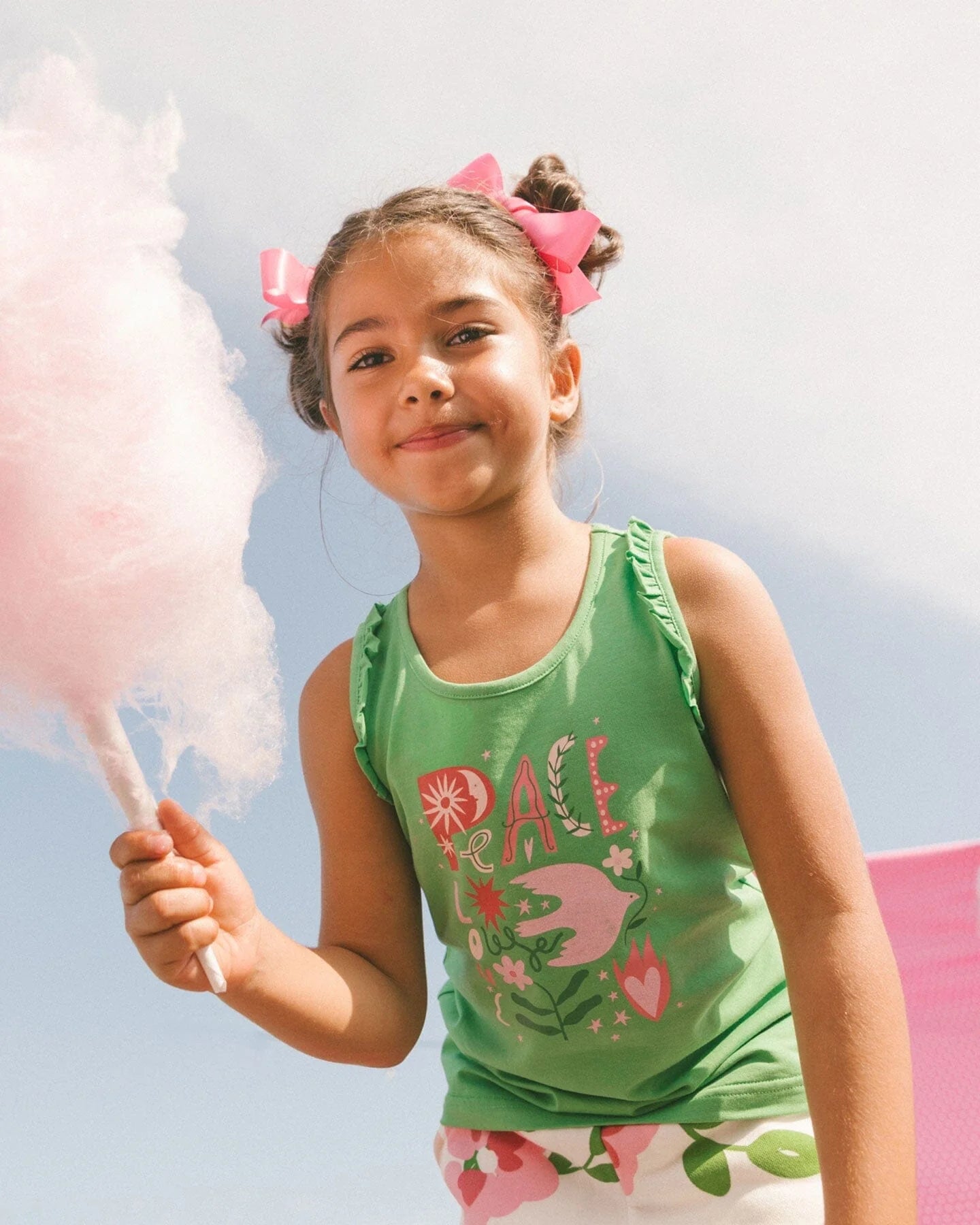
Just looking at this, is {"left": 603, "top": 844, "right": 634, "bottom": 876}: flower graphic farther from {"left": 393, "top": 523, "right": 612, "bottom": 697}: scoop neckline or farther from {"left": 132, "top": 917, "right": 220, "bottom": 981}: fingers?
{"left": 132, "top": 917, "right": 220, "bottom": 981}: fingers

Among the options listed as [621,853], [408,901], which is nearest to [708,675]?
[621,853]

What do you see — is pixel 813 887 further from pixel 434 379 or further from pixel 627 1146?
pixel 434 379

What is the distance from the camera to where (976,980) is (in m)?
2.74

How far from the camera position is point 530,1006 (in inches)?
70.3

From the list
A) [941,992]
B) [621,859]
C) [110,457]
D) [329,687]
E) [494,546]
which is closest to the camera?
[110,457]

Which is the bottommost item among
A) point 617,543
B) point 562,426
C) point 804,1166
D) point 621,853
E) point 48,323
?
point 804,1166

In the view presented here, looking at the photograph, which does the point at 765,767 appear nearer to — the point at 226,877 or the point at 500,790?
the point at 500,790

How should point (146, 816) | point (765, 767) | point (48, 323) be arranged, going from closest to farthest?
point (48, 323) < point (146, 816) < point (765, 767)

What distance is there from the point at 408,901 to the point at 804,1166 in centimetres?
70

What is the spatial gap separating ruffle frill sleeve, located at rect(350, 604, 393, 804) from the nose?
46cm

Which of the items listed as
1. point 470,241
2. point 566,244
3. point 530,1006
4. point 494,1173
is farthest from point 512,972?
point 566,244

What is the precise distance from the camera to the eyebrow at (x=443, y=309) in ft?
6.10

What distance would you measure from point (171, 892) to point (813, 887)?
2.69 ft

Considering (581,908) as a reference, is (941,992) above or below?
above
